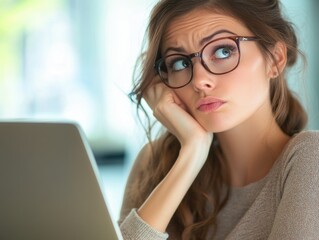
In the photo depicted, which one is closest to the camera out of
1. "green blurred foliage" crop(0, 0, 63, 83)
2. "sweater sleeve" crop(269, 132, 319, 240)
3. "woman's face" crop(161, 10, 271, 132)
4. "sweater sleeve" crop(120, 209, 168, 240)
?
"sweater sleeve" crop(269, 132, 319, 240)

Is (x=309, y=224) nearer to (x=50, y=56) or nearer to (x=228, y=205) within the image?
(x=228, y=205)

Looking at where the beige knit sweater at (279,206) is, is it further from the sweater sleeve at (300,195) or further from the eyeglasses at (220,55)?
the eyeglasses at (220,55)

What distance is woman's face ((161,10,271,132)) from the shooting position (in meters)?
1.54

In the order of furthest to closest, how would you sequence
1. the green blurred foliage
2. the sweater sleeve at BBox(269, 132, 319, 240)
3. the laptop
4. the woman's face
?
the green blurred foliage
the woman's face
the sweater sleeve at BBox(269, 132, 319, 240)
the laptop

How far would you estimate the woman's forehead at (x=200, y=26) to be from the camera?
156 cm

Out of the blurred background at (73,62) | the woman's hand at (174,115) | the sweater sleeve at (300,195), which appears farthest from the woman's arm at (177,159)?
the blurred background at (73,62)

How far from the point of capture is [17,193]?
3.23ft

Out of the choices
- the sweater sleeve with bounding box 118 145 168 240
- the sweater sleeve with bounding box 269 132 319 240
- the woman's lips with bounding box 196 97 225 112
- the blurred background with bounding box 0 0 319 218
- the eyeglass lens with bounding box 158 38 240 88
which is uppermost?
the eyeglass lens with bounding box 158 38 240 88

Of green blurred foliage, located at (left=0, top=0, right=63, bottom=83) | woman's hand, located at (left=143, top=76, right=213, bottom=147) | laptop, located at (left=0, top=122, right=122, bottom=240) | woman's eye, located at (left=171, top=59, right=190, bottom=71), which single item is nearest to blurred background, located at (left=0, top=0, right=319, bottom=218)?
green blurred foliage, located at (left=0, top=0, right=63, bottom=83)

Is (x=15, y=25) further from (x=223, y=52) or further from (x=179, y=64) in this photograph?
(x=223, y=52)

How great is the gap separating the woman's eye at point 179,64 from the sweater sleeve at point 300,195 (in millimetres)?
375

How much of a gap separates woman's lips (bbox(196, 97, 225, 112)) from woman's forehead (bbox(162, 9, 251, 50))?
159 millimetres

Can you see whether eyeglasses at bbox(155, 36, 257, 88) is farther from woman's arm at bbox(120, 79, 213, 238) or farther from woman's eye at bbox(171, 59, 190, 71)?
woman's arm at bbox(120, 79, 213, 238)

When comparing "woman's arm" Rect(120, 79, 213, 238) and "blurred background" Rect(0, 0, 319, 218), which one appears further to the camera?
"blurred background" Rect(0, 0, 319, 218)
